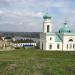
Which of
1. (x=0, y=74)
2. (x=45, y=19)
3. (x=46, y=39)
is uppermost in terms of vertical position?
(x=45, y=19)

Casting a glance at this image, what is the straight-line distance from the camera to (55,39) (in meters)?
57.0

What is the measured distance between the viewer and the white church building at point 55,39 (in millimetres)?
56281

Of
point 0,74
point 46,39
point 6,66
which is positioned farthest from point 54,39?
point 0,74

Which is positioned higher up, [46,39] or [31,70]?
[46,39]

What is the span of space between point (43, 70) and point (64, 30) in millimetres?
34111

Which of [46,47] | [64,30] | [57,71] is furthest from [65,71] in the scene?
[64,30]

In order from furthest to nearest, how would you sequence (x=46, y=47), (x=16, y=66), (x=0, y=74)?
(x=46, y=47) → (x=16, y=66) → (x=0, y=74)

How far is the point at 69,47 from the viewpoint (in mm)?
57531

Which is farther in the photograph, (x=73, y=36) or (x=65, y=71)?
(x=73, y=36)

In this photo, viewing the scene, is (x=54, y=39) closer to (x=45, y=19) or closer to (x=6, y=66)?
(x=45, y=19)

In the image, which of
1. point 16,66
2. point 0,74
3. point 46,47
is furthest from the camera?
point 46,47

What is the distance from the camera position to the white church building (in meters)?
56.3

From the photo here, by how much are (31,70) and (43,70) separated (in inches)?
45.4

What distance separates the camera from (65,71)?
84.8ft
